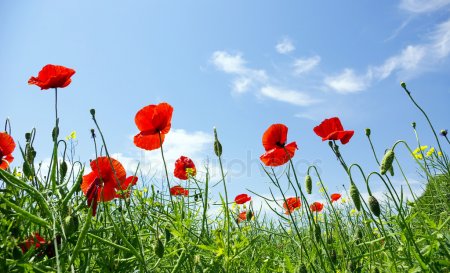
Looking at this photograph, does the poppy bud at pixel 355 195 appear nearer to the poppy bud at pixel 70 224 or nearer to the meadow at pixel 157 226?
the meadow at pixel 157 226

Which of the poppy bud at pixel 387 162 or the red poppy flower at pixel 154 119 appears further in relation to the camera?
the red poppy flower at pixel 154 119

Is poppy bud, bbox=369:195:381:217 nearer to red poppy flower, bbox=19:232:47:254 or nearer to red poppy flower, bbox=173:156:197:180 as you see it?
red poppy flower, bbox=19:232:47:254

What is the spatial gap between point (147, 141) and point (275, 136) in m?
0.75

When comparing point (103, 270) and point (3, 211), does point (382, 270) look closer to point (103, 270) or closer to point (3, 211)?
point (103, 270)

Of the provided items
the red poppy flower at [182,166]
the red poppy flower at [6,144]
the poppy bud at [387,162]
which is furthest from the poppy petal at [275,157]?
the red poppy flower at [6,144]

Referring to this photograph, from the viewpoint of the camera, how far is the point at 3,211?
154 centimetres

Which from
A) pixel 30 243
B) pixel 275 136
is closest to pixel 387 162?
pixel 275 136

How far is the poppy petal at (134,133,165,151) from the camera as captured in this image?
8.13 feet

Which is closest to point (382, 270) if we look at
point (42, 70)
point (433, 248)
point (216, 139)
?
point (433, 248)

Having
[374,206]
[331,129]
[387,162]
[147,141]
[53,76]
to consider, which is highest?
[53,76]

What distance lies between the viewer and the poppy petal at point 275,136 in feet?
7.84

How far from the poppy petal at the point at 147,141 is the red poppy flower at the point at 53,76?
504 mm

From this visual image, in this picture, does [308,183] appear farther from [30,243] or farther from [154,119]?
[30,243]

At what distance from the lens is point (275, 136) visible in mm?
2398
